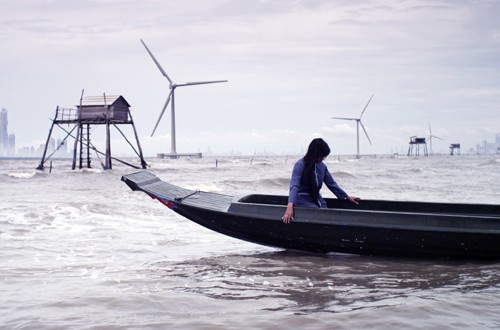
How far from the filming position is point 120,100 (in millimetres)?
43906

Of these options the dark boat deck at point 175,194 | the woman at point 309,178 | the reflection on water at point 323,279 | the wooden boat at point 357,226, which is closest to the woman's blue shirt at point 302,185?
the woman at point 309,178

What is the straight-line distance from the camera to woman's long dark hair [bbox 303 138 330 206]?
7.68 metres

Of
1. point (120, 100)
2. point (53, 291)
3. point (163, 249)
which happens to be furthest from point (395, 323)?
point (120, 100)

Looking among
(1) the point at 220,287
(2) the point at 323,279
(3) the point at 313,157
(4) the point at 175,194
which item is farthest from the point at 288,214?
(4) the point at 175,194

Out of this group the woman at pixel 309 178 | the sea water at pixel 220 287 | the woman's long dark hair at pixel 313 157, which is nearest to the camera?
the sea water at pixel 220 287

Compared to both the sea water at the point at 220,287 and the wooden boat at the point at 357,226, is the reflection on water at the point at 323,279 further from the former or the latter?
the wooden boat at the point at 357,226

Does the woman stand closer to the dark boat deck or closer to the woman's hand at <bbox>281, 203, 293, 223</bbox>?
the woman's hand at <bbox>281, 203, 293, 223</bbox>

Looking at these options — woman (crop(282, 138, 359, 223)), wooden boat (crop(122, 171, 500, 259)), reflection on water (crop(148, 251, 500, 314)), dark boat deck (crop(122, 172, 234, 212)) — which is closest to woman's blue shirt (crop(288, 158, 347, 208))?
woman (crop(282, 138, 359, 223))

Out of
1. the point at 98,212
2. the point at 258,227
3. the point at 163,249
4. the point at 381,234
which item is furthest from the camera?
the point at 98,212

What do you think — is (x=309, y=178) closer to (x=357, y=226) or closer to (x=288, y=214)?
(x=288, y=214)

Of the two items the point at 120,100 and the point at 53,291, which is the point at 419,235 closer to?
the point at 53,291

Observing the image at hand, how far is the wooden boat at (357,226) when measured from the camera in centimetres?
712

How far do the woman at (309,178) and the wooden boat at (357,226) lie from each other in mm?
268

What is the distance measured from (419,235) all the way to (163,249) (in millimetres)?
4377
